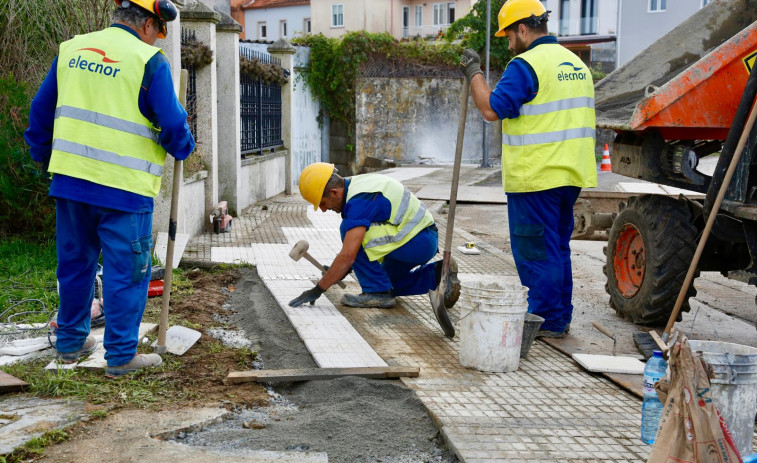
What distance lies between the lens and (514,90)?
513 cm

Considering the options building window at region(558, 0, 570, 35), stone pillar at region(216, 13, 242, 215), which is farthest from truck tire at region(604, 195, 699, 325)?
building window at region(558, 0, 570, 35)

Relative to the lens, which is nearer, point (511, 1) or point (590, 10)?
point (511, 1)

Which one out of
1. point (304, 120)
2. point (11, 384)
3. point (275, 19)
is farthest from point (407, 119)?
point (275, 19)

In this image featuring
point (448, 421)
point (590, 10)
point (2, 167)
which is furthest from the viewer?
point (590, 10)

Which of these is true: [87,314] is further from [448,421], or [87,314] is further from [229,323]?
[448,421]

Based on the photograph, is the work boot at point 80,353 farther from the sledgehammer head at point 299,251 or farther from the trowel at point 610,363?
the trowel at point 610,363

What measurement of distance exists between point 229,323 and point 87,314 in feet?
4.68

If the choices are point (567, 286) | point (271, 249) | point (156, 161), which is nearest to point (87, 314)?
point (156, 161)

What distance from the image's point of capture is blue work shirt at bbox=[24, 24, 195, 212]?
13.7 ft

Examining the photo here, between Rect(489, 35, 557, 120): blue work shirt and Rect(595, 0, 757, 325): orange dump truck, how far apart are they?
0.81 m

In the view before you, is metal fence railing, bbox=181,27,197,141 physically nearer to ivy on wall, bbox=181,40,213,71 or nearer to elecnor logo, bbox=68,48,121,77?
ivy on wall, bbox=181,40,213,71

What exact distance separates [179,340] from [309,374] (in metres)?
0.91

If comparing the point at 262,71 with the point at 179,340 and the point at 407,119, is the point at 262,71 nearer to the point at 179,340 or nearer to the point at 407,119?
the point at 179,340

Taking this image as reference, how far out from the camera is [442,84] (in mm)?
24656
